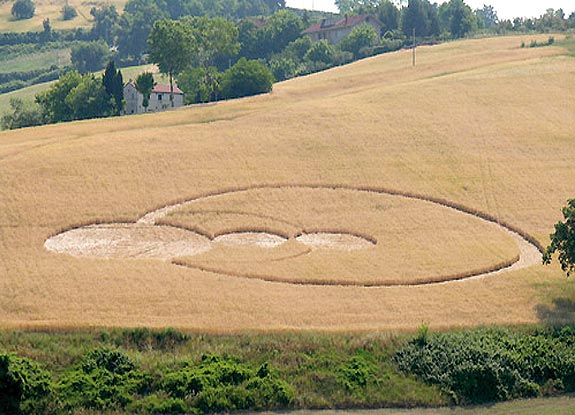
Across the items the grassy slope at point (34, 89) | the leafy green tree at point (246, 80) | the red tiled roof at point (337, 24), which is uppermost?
the red tiled roof at point (337, 24)

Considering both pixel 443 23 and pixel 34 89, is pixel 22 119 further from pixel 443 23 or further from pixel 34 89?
pixel 443 23

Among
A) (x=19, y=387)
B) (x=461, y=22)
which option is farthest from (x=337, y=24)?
(x=19, y=387)

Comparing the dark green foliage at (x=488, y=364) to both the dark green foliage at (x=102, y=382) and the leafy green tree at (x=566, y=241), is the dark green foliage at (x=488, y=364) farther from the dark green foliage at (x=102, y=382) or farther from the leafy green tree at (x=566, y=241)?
the dark green foliage at (x=102, y=382)

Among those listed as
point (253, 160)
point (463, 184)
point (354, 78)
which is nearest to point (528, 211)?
point (463, 184)

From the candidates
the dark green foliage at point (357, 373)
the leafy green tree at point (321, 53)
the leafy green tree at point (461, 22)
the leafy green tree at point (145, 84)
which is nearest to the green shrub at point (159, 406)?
the dark green foliage at point (357, 373)

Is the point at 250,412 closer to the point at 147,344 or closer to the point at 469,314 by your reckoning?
the point at 147,344

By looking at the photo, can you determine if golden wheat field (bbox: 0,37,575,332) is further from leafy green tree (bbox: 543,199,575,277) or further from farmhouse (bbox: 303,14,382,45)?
farmhouse (bbox: 303,14,382,45)
